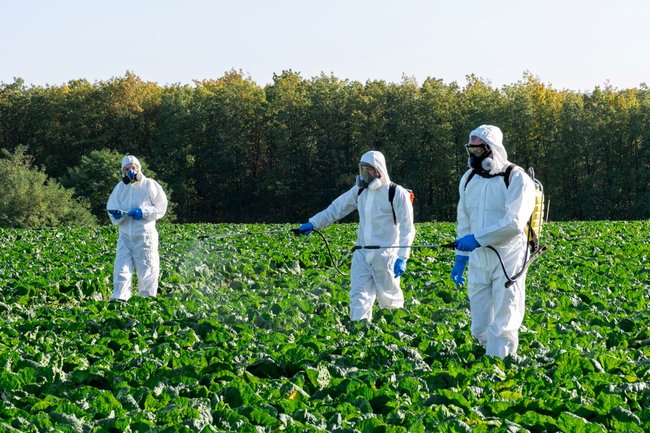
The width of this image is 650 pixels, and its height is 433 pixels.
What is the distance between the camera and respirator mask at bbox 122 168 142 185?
12.1 metres

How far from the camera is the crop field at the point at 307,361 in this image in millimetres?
5234

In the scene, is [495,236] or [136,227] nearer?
[495,236]

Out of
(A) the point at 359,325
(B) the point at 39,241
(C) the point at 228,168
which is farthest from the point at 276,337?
(C) the point at 228,168

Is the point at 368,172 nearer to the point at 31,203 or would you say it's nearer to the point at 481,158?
the point at 481,158

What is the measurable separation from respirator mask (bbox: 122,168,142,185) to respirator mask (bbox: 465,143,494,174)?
587cm

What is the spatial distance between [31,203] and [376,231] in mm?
35105

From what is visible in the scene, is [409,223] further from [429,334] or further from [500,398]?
[500,398]

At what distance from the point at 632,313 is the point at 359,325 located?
13.2 feet

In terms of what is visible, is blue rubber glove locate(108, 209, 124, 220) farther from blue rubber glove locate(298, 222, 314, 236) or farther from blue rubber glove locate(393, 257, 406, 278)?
blue rubber glove locate(393, 257, 406, 278)

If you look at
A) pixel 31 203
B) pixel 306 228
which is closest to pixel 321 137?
pixel 31 203

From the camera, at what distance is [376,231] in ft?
31.2

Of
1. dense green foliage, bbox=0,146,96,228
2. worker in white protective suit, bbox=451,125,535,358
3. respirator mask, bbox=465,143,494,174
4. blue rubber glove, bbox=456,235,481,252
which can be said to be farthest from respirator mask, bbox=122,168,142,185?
dense green foliage, bbox=0,146,96,228

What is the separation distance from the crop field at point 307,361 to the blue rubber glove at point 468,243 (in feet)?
2.76

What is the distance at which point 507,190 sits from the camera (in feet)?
24.0
